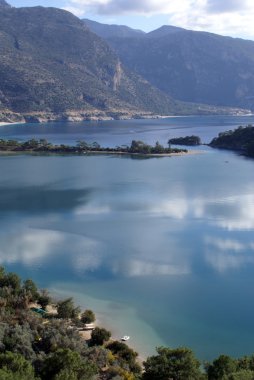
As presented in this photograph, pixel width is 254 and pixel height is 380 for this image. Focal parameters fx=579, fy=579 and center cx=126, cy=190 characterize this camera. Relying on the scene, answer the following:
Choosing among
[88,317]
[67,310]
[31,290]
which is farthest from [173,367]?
[31,290]

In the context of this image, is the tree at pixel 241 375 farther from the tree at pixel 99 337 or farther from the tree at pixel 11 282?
the tree at pixel 11 282

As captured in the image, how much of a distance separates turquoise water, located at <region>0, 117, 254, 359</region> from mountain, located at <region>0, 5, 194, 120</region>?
321 feet

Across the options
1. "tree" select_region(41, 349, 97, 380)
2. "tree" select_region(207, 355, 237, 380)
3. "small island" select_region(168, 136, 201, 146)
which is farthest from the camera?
"small island" select_region(168, 136, 201, 146)

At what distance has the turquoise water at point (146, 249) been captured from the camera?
18.3 m

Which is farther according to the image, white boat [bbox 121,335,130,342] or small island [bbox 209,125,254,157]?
small island [bbox 209,125,254,157]

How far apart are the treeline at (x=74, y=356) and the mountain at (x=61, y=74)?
409 ft

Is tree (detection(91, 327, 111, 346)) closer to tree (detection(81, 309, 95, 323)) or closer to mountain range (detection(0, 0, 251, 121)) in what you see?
tree (detection(81, 309, 95, 323))

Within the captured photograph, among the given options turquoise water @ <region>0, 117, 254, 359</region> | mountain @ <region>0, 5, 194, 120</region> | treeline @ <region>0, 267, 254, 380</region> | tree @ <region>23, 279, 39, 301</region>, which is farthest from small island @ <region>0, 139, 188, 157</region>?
mountain @ <region>0, 5, 194, 120</region>

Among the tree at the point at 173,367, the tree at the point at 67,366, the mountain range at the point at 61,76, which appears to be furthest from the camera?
the mountain range at the point at 61,76

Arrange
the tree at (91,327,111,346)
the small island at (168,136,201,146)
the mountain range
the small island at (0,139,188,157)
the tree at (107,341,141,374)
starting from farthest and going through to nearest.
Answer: the mountain range
the small island at (168,136,201,146)
the small island at (0,139,188,157)
the tree at (91,327,111,346)
the tree at (107,341,141,374)

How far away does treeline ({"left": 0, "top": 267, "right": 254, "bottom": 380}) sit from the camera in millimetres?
12633

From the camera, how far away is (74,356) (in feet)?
42.6

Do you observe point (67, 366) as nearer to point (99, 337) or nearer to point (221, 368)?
point (99, 337)

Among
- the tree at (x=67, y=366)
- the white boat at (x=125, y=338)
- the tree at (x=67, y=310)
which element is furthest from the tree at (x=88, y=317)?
the tree at (x=67, y=366)
